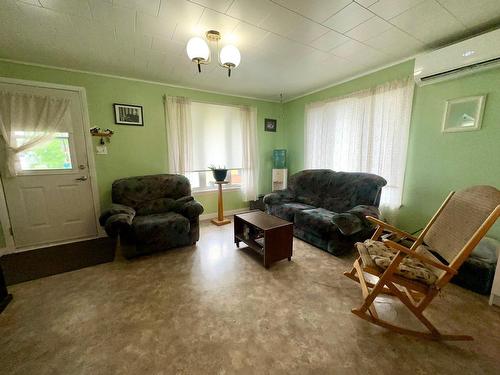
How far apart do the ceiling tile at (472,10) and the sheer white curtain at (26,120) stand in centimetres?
423

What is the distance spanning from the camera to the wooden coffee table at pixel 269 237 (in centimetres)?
225

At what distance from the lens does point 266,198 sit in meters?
3.55

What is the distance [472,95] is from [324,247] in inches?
89.7

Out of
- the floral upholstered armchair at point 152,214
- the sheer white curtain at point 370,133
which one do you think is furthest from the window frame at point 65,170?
the sheer white curtain at point 370,133

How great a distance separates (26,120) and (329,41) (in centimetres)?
371

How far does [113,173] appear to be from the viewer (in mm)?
3160

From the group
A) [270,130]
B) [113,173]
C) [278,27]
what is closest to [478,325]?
[278,27]

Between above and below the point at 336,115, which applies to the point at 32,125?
below

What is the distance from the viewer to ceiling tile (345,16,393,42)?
1.84 m

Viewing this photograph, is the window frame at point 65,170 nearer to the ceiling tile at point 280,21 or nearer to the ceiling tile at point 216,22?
the ceiling tile at point 216,22

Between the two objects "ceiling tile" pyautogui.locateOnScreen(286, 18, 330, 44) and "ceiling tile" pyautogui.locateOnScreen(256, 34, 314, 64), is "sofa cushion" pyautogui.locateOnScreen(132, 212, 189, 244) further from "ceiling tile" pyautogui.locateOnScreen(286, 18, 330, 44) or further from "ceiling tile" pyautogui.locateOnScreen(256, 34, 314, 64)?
"ceiling tile" pyautogui.locateOnScreen(286, 18, 330, 44)

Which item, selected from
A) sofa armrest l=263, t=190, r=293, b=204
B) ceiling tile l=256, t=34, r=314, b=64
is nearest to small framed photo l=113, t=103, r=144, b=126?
ceiling tile l=256, t=34, r=314, b=64

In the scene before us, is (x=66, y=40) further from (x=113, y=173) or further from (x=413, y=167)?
(x=413, y=167)

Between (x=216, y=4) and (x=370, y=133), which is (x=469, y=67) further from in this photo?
(x=216, y=4)
